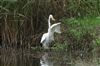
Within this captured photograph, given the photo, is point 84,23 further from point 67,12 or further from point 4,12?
point 4,12

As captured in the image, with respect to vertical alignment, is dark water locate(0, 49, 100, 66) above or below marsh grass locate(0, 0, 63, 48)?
below

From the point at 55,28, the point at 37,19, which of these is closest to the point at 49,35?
the point at 55,28

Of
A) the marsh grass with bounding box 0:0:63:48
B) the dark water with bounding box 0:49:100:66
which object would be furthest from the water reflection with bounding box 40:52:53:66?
the marsh grass with bounding box 0:0:63:48

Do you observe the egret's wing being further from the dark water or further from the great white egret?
the dark water

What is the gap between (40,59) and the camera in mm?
13484

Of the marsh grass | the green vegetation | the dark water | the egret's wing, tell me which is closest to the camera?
the dark water

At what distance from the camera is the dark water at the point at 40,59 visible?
1247cm

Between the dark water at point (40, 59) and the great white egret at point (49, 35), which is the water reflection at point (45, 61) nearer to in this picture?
the dark water at point (40, 59)

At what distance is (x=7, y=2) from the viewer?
49.5 feet

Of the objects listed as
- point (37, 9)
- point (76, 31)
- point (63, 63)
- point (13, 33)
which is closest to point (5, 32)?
point (13, 33)

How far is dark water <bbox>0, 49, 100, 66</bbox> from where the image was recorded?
40.9 ft

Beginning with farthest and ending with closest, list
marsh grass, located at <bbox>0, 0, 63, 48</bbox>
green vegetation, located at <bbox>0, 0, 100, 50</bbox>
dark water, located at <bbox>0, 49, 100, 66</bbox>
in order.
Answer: marsh grass, located at <bbox>0, 0, 63, 48</bbox>
green vegetation, located at <bbox>0, 0, 100, 50</bbox>
dark water, located at <bbox>0, 49, 100, 66</bbox>

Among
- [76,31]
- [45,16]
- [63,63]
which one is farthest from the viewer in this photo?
[45,16]

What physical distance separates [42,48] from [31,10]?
131 cm
